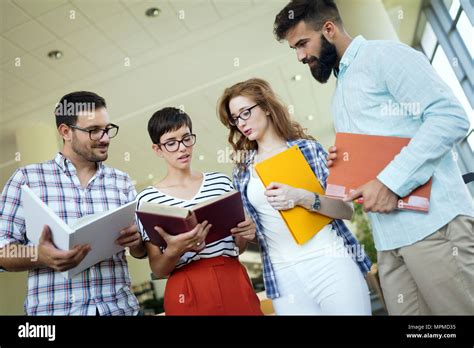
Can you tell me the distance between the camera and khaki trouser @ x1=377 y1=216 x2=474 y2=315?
1406 millimetres

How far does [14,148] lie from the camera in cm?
204

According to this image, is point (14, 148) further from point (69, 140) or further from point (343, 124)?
point (343, 124)

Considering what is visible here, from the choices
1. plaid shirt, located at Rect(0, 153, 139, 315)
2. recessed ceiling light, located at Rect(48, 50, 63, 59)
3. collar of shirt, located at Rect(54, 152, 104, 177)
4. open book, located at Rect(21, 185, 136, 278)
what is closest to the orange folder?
open book, located at Rect(21, 185, 136, 278)

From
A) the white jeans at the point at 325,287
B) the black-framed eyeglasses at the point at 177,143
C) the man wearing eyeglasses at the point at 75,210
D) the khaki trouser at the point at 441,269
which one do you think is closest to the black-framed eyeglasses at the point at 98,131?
the man wearing eyeglasses at the point at 75,210

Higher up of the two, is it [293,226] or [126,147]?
[126,147]

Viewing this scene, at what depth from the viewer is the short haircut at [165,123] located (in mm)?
1830

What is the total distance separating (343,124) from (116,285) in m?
1.02

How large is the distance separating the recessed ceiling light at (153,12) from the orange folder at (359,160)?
42.3 inches

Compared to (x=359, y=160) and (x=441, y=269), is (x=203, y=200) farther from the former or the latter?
(x=441, y=269)

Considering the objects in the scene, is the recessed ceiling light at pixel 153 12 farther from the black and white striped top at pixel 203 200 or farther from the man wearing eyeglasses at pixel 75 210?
the black and white striped top at pixel 203 200

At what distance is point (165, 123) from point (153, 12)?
2.04ft
